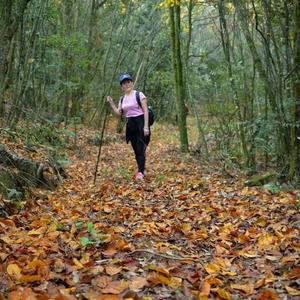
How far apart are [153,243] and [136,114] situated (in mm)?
3513

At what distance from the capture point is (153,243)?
3865 millimetres

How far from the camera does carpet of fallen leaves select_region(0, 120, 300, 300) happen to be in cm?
278

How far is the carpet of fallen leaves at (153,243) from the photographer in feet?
9.13

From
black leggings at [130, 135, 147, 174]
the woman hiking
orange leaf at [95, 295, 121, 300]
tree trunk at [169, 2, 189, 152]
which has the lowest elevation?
orange leaf at [95, 295, 121, 300]

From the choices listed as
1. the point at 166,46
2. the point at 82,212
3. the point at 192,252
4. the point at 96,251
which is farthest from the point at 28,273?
the point at 166,46

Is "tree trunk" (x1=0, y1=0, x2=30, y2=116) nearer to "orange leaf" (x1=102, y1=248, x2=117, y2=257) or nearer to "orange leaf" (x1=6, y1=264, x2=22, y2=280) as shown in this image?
"orange leaf" (x1=102, y1=248, x2=117, y2=257)

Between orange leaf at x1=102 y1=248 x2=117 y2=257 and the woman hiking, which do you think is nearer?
orange leaf at x1=102 y1=248 x2=117 y2=257

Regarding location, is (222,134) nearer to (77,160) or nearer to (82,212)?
(77,160)

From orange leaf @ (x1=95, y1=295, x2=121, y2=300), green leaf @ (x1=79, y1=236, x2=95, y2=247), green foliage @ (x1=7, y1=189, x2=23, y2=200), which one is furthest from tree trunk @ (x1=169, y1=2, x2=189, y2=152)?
orange leaf @ (x1=95, y1=295, x2=121, y2=300)

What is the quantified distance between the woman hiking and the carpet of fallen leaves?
0.75m

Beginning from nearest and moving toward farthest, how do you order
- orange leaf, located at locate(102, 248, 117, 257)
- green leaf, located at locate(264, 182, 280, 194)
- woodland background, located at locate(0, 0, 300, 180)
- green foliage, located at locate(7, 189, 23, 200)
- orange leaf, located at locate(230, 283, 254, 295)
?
orange leaf, located at locate(230, 283, 254, 295)
orange leaf, located at locate(102, 248, 117, 257)
green foliage, located at locate(7, 189, 23, 200)
green leaf, located at locate(264, 182, 280, 194)
woodland background, located at locate(0, 0, 300, 180)

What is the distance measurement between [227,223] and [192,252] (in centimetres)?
92

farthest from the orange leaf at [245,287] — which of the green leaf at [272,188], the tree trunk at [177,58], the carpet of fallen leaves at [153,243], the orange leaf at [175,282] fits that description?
the tree trunk at [177,58]

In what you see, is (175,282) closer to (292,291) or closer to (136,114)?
(292,291)
